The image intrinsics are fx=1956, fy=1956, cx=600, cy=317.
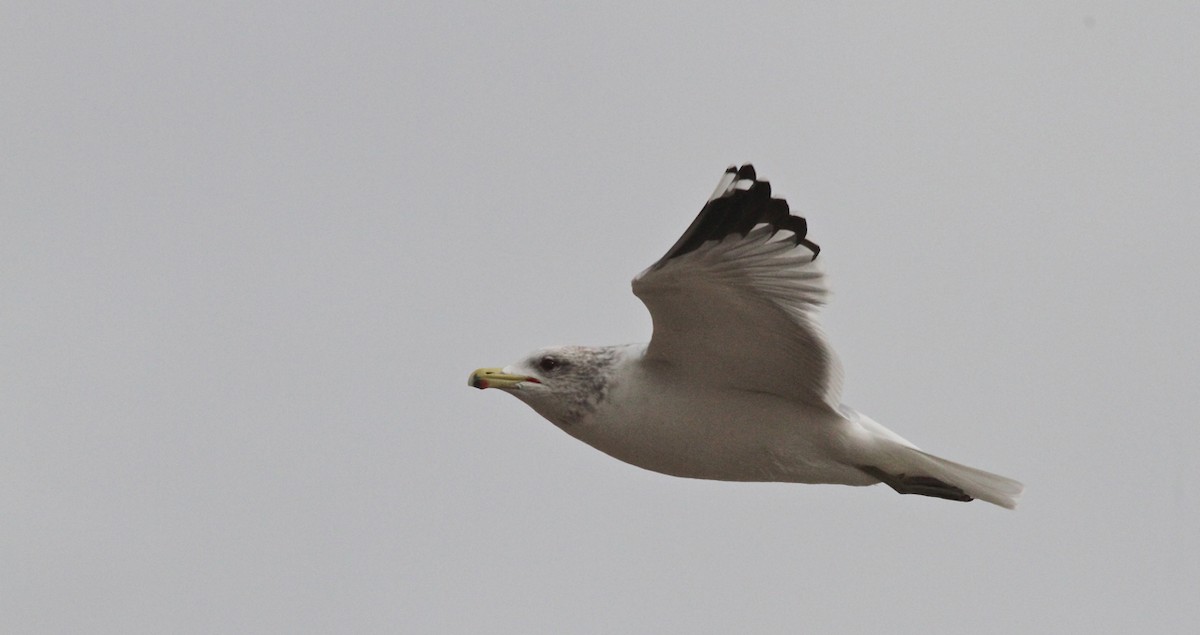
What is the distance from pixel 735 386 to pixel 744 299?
25.3 inches

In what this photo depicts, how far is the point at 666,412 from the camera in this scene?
1003 centimetres

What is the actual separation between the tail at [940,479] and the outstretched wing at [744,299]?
0.51m

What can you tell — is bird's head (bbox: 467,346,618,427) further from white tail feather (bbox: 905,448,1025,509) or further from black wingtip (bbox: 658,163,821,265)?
white tail feather (bbox: 905,448,1025,509)

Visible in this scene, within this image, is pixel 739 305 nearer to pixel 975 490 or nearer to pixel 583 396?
pixel 583 396

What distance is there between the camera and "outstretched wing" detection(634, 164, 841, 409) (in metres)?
9.41

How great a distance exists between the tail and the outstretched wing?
1.68 ft

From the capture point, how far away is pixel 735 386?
10.1m

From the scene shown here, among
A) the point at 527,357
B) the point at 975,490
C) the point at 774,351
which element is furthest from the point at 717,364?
the point at 975,490

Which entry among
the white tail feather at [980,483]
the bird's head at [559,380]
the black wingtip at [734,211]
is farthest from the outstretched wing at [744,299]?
the white tail feather at [980,483]

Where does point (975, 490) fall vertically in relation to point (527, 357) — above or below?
below

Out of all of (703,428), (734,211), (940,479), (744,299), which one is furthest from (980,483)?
(734,211)

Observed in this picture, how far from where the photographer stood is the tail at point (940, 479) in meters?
10.3

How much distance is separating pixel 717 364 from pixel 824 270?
75 centimetres

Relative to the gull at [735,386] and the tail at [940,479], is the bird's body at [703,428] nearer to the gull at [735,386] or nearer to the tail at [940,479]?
the gull at [735,386]
